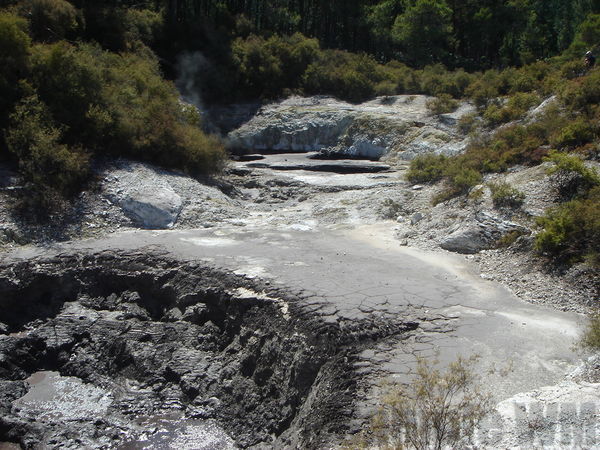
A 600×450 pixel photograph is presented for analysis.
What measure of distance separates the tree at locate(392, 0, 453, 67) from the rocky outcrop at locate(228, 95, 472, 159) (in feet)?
36.1

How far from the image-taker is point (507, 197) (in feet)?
53.8

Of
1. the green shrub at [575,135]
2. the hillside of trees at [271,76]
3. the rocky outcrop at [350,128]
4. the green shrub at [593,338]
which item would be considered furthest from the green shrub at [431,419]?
the rocky outcrop at [350,128]

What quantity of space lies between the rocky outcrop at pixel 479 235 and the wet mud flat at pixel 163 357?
5.07m

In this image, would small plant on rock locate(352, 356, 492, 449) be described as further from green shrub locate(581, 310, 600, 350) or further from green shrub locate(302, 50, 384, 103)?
green shrub locate(302, 50, 384, 103)

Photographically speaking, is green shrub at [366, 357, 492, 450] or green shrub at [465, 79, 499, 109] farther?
green shrub at [465, 79, 499, 109]

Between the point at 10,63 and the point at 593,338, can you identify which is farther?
the point at 10,63

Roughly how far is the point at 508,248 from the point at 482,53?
4132 cm

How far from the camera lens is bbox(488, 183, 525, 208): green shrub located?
16.2m

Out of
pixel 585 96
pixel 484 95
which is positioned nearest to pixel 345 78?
pixel 484 95

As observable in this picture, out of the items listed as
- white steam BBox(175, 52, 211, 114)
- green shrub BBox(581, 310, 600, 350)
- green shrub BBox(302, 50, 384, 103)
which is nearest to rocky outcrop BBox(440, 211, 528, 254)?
green shrub BBox(581, 310, 600, 350)

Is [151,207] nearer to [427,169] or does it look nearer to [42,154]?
[42,154]

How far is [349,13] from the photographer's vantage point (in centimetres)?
4816

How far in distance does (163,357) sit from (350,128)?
2003 cm

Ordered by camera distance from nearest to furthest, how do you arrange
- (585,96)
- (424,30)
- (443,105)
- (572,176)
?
(572,176) → (585,96) → (443,105) → (424,30)
